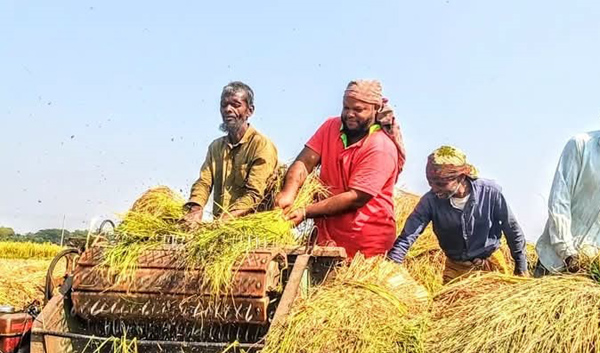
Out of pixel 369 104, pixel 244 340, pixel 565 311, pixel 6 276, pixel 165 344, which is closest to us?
pixel 565 311

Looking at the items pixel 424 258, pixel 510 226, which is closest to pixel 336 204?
pixel 510 226

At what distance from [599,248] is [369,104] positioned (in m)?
1.95

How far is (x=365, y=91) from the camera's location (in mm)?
5773

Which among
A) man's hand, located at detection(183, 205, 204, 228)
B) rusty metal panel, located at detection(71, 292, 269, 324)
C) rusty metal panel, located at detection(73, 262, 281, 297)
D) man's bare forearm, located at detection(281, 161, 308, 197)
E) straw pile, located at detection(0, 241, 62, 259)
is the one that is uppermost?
man's bare forearm, located at detection(281, 161, 308, 197)

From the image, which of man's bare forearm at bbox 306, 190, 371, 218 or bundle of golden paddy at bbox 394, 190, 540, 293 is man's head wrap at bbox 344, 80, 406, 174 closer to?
man's bare forearm at bbox 306, 190, 371, 218

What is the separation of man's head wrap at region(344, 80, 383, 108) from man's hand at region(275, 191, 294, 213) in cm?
88

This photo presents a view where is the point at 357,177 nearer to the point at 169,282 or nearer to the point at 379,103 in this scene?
the point at 379,103

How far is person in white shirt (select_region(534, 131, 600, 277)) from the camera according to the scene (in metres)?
4.90

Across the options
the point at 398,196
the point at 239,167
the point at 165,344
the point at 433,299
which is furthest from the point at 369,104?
the point at 398,196

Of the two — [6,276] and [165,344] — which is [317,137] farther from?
[6,276]

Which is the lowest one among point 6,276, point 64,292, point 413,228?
point 6,276

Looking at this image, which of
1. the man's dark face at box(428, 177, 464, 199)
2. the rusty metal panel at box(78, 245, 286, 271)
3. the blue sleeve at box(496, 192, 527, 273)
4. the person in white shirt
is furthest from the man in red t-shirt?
the person in white shirt

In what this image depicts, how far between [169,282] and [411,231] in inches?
97.7

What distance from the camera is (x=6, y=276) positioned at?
35.2 ft
